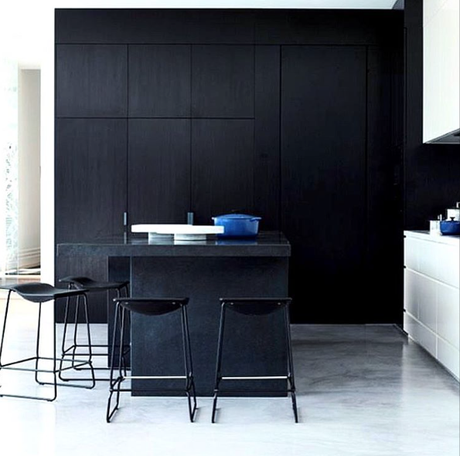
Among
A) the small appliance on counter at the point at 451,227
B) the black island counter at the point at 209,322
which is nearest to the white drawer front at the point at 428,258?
the small appliance on counter at the point at 451,227

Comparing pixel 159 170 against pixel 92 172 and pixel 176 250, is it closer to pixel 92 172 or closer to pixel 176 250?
pixel 92 172

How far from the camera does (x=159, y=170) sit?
807 centimetres

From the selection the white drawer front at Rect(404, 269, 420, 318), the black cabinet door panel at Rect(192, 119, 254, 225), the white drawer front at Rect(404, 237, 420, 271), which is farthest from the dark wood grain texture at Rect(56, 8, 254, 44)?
the white drawer front at Rect(404, 269, 420, 318)

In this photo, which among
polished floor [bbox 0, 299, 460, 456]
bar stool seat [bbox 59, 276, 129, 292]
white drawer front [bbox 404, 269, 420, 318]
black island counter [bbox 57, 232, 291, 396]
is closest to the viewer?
polished floor [bbox 0, 299, 460, 456]

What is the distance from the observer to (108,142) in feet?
26.5

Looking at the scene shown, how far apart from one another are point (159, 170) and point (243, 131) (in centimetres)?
89

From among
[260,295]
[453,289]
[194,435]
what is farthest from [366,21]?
[194,435]

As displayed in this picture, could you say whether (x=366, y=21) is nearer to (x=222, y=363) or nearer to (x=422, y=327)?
(x=422, y=327)

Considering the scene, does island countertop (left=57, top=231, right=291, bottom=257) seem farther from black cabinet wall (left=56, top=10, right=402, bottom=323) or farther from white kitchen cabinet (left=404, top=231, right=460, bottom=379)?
black cabinet wall (left=56, top=10, right=402, bottom=323)

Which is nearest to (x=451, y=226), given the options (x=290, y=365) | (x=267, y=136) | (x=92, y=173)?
(x=290, y=365)

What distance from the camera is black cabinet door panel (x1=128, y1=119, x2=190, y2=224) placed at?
8062 mm

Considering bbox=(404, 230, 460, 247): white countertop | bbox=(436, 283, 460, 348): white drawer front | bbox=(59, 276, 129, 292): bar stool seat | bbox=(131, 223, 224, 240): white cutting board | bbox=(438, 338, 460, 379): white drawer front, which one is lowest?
bbox=(438, 338, 460, 379): white drawer front

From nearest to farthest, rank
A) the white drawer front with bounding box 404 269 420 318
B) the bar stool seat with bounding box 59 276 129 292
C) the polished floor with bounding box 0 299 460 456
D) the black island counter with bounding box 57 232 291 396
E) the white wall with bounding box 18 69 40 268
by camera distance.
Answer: the polished floor with bounding box 0 299 460 456 < the black island counter with bounding box 57 232 291 396 < the bar stool seat with bounding box 59 276 129 292 < the white drawer front with bounding box 404 269 420 318 < the white wall with bounding box 18 69 40 268

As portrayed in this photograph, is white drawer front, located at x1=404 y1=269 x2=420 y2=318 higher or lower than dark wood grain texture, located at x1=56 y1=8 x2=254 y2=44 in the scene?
lower
